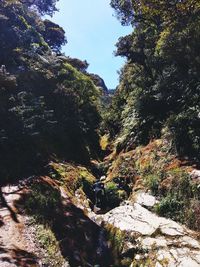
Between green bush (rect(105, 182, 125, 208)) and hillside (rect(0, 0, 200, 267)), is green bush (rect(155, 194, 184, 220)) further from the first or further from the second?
green bush (rect(105, 182, 125, 208))

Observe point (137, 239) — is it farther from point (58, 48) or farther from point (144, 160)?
point (58, 48)

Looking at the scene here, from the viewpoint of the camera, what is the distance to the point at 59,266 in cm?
757

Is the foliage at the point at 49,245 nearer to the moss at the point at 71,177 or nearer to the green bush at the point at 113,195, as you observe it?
the moss at the point at 71,177

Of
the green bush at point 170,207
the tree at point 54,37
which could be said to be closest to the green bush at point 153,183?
the green bush at point 170,207

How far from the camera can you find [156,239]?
27.6 feet

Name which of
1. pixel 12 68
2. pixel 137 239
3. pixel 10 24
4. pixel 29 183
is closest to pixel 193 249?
pixel 137 239

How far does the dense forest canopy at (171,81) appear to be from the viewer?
13.8 m

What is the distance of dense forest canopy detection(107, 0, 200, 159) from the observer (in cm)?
1377

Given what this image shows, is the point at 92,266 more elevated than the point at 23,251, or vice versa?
the point at 23,251

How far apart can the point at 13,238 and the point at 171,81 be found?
12.7 metres

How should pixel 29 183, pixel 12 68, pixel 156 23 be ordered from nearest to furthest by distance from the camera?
pixel 29 183 < pixel 12 68 < pixel 156 23

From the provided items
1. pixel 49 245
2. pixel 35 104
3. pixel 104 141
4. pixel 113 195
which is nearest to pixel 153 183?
pixel 113 195

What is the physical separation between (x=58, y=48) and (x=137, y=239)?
37.6 metres

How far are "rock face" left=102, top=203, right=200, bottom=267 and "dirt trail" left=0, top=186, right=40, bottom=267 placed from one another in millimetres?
2507
